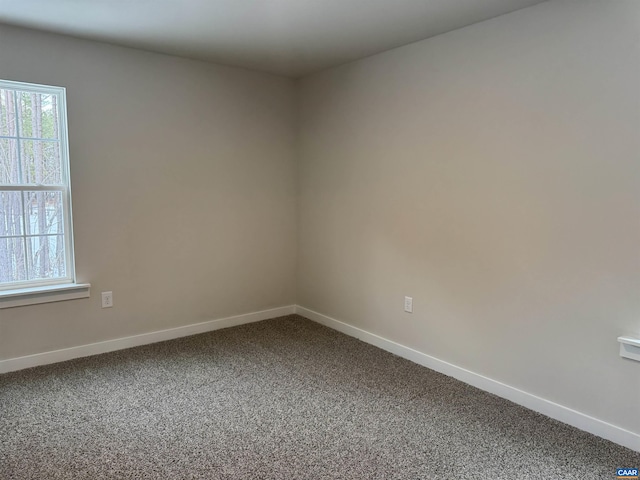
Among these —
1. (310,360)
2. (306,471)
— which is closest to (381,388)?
(310,360)

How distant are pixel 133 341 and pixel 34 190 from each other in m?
1.33

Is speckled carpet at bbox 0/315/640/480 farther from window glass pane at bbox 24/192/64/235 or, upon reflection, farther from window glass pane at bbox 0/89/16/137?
window glass pane at bbox 0/89/16/137

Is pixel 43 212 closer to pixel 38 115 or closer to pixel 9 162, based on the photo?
pixel 9 162

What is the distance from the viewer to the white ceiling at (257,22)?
8.16 feet

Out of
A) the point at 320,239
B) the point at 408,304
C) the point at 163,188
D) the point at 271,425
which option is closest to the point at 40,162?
the point at 163,188

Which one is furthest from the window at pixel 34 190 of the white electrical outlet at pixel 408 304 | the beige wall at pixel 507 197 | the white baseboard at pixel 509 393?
the white electrical outlet at pixel 408 304

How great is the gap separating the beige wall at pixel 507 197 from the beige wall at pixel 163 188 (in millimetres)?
752

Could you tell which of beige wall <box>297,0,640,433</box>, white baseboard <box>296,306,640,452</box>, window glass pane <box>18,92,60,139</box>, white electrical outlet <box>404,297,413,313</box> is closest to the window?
window glass pane <box>18,92,60,139</box>

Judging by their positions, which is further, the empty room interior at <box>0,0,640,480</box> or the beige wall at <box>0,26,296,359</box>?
the beige wall at <box>0,26,296,359</box>

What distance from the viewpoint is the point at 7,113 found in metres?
3.01

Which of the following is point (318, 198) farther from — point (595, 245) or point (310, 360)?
point (595, 245)

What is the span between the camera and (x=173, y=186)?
3.62m

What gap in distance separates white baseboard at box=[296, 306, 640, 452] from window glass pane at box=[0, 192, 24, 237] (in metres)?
2.58

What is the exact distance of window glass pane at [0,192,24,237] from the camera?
3010mm
